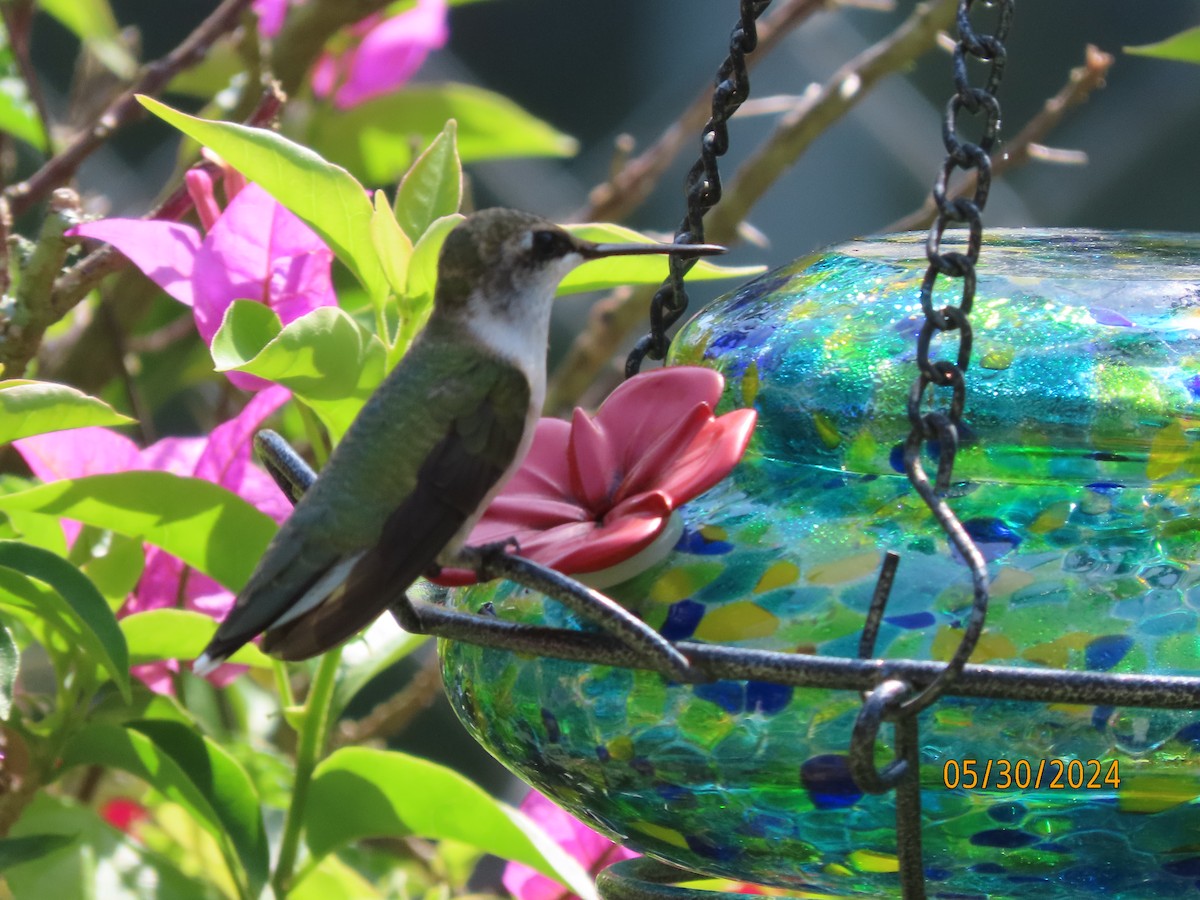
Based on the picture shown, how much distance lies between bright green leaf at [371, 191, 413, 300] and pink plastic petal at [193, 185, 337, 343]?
10cm

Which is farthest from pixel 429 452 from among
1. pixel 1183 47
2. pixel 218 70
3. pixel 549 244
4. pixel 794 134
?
pixel 218 70

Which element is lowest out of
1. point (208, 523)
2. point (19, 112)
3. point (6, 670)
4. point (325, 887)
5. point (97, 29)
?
point (325, 887)

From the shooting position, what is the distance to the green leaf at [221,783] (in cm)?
112

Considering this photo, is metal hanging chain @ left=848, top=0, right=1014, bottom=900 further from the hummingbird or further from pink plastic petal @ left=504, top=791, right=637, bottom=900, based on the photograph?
pink plastic petal @ left=504, top=791, right=637, bottom=900

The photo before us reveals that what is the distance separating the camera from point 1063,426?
2.83ft

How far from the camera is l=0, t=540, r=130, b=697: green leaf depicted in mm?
949

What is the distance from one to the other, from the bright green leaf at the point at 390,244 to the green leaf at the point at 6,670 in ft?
1.26

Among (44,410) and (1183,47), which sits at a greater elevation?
(1183,47)

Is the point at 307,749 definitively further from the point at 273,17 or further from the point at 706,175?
the point at 273,17

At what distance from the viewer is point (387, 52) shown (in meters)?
2.01

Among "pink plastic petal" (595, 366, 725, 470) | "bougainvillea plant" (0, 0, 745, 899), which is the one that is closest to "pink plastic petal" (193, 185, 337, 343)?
"bougainvillea plant" (0, 0, 745, 899)

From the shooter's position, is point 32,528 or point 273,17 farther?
point 273,17

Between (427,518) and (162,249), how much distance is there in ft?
1.30
